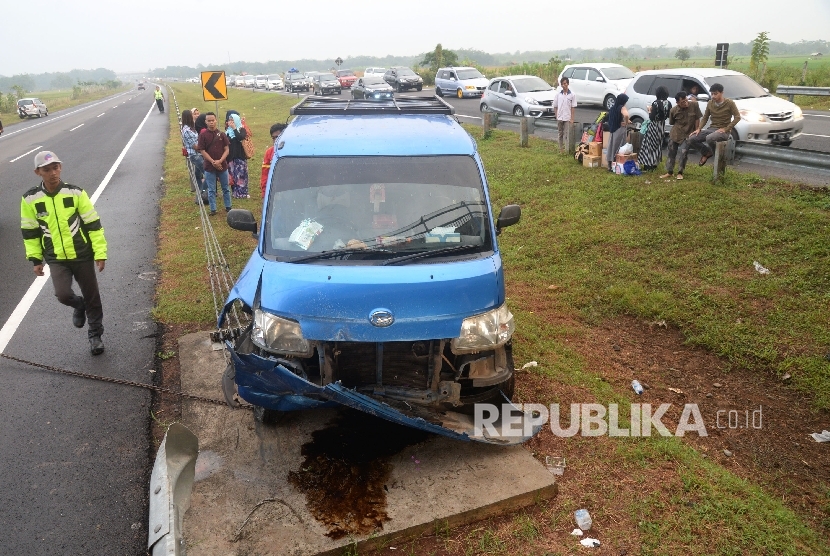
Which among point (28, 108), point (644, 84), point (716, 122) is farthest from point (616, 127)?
point (28, 108)

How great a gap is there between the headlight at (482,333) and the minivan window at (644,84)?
13683 millimetres

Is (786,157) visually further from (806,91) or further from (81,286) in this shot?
(806,91)

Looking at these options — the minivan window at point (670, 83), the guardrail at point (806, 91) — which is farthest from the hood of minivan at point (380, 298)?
the guardrail at point (806, 91)

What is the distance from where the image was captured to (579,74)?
2333 centimetres

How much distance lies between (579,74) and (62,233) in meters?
20.8

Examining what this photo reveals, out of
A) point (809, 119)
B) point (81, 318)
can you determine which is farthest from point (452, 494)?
point (809, 119)

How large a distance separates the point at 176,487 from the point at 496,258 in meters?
2.61

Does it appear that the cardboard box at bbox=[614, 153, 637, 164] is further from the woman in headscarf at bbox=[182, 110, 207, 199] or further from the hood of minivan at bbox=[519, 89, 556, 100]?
the hood of minivan at bbox=[519, 89, 556, 100]

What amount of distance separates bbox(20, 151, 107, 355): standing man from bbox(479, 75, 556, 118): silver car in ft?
54.2

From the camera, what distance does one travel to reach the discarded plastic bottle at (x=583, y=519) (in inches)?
157

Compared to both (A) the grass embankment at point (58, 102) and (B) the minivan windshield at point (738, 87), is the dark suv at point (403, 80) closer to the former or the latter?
(A) the grass embankment at point (58, 102)

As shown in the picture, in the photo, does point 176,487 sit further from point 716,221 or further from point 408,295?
point 716,221

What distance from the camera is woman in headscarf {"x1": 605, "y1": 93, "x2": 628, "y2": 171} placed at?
12195 mm

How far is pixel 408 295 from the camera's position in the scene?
13.8ft
